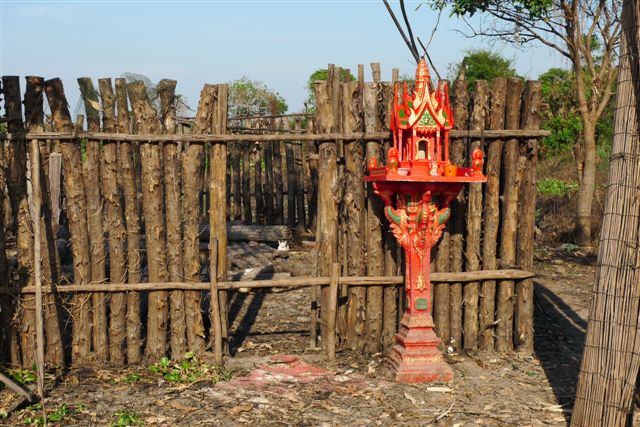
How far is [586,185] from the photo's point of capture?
41.2ft

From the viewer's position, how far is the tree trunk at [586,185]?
40.7ft

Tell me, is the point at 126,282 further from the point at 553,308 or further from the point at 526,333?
the point at 553,308

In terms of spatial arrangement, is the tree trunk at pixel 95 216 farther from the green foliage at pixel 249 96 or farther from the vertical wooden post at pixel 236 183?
the green foliage at pixel 249 96

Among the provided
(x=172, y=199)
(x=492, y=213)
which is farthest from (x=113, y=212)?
(x=492, y=213)

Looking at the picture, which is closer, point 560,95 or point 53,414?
point 53,414

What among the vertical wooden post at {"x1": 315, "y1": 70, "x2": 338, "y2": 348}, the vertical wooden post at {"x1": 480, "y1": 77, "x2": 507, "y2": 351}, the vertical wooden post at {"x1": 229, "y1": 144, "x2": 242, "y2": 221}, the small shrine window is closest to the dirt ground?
the vertical wooden post at {"x1": 480, "y1": 77, "x2": 507, "y2": 351}

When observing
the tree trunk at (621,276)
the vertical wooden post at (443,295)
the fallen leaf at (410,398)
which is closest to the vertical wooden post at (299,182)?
the vertical wooden post at (443,295)

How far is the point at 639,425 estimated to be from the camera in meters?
5.29

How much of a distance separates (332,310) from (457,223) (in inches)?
58.8

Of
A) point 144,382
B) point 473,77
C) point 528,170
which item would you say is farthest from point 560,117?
point 144,382

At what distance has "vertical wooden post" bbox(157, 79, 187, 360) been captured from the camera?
6438 mm

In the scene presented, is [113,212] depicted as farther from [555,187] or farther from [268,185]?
[555,187]

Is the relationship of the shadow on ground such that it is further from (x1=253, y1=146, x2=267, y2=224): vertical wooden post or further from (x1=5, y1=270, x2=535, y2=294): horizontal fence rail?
(x1=253, y1=146, x2=267, y2=224): vertical wooden post

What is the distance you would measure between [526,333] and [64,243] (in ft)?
24.9
